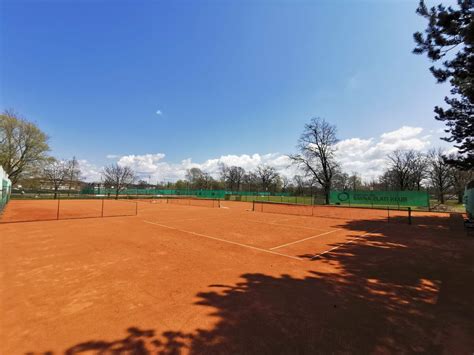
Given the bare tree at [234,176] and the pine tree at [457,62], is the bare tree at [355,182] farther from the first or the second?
the pine tree at [457,62]

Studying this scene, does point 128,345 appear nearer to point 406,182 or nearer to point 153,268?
point 153,268

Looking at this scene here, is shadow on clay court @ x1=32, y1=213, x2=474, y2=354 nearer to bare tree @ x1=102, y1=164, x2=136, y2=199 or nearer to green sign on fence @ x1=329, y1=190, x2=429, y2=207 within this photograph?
green sign on fence @ x1=329, y1=190, x2=429, y2=207

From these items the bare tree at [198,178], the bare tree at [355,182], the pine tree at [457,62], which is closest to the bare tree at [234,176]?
the bare tree at [198,178]

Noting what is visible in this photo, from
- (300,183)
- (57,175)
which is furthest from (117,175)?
(300,183)

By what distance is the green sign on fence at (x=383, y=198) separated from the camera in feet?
96.5

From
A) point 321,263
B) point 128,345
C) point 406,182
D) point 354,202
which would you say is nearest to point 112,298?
point 128,345

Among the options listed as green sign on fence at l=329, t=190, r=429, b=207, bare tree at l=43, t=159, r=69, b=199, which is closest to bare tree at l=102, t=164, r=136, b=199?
bare tree at l=43, t=159, r=69, b=199

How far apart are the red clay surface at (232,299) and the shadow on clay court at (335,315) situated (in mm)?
21

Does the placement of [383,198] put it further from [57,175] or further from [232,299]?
[57,175]

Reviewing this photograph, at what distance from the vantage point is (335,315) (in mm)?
4242

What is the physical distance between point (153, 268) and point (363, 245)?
9000 millimetres

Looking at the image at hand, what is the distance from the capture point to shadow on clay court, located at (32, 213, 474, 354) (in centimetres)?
333

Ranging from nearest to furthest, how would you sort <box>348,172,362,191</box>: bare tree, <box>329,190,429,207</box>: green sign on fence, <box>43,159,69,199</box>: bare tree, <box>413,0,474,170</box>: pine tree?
<box>413,0,474,170</box>: pine tree, <box>329,190,429,207</box>: green sign on fence, <box>43,159,69,199</box>: bare tree, <box>348,172,362,191</box>: bare tree

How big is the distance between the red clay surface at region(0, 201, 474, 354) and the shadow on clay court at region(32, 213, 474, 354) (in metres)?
0.02
